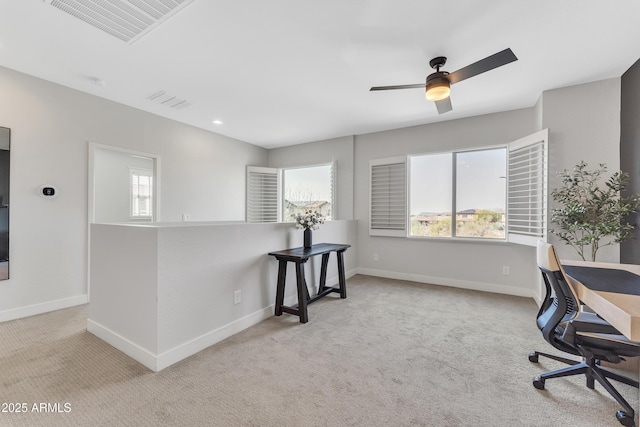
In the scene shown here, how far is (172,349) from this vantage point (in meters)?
2.09

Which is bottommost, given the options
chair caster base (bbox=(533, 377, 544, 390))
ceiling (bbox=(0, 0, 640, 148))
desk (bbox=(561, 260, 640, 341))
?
chair caster base (bbox=(533, 377, 544, 390))

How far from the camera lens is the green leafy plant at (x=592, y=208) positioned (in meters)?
2.56

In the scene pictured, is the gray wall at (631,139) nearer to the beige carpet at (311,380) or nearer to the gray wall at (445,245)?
the gray wall at (445,245)

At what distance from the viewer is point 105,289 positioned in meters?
2.45

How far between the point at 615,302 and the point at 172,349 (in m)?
2.74

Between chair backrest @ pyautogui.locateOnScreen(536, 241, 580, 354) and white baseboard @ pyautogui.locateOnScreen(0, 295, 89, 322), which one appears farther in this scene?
white baseboard @ pyautogui.locateOnScreen(0, 295, 89, 322)

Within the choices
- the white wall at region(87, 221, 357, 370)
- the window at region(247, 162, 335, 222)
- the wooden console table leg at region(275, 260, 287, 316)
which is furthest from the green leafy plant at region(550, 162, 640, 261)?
the window at region(247, 162, 335, 222)

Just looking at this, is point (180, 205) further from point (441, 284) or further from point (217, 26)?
point (441, 284)

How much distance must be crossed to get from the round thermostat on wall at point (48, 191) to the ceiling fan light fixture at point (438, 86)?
430 cm

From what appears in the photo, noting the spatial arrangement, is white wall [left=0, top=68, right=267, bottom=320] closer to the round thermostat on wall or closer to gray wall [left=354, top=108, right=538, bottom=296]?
the round thermostat on wall

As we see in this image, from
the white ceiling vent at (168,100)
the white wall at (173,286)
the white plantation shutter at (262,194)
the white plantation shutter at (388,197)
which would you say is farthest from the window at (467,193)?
the white ceiling vent at (168,100)

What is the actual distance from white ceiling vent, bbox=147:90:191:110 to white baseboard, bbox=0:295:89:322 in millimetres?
2721

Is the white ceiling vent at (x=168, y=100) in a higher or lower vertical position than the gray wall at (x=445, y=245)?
higher

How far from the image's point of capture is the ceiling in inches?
77.5
